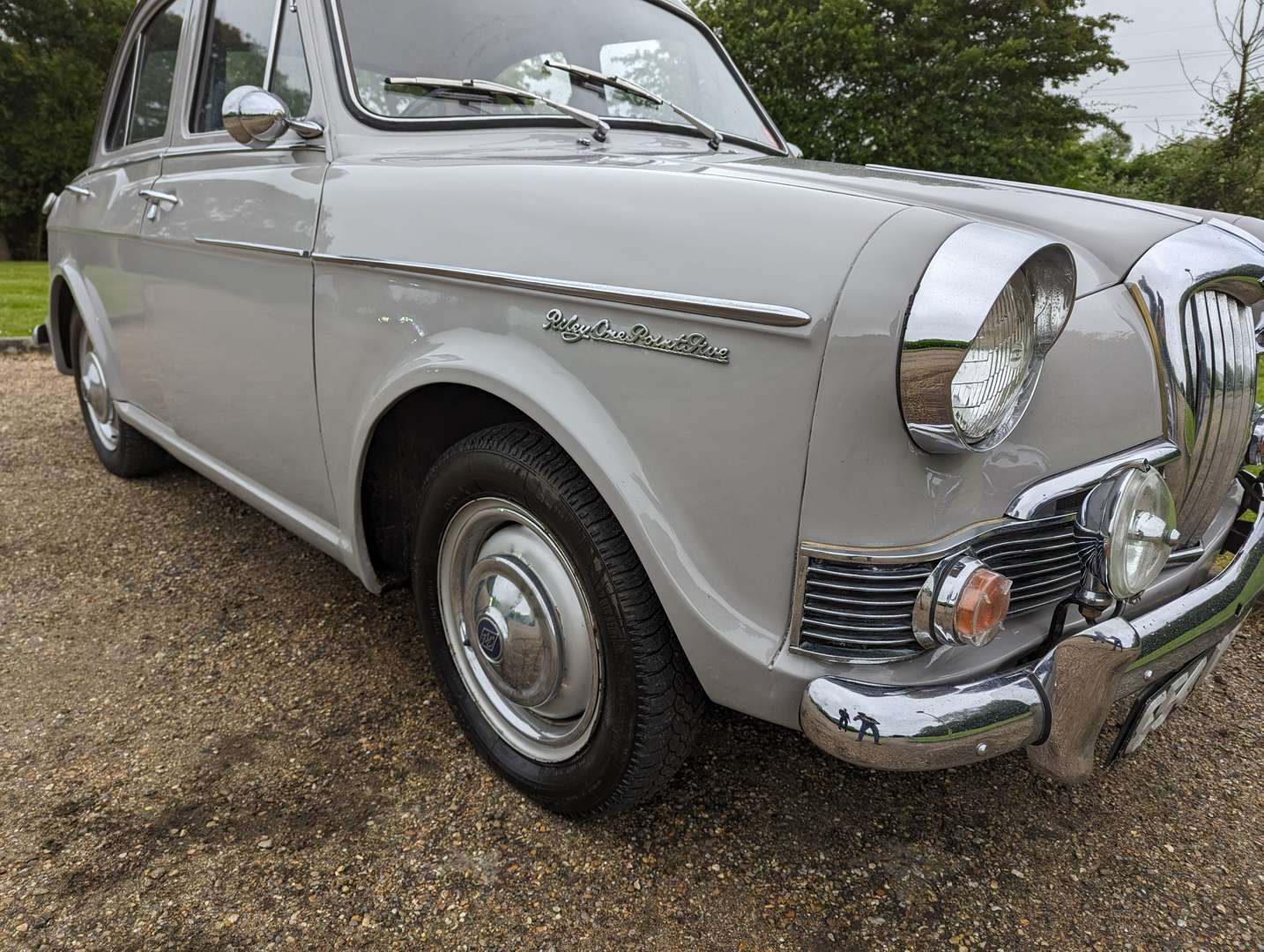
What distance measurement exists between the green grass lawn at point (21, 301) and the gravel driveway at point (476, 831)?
6450mm

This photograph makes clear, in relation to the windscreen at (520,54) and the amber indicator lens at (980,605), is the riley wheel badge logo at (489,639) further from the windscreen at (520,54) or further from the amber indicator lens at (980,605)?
the windscreen at (520,54)

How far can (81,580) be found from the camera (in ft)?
9.87

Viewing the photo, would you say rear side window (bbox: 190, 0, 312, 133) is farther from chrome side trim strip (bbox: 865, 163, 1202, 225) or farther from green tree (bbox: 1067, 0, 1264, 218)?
green tree (bbox: 1067, 0, 1264, 218)

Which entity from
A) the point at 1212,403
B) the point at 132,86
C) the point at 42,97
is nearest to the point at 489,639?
the point at 1212,403

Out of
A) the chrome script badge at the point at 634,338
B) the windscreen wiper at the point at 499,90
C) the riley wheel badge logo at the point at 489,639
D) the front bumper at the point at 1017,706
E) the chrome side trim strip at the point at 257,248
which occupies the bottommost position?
the riley wheel badge logo at the point at 489,639

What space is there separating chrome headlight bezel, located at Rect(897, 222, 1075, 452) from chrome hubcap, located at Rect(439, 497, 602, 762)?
2.46ft

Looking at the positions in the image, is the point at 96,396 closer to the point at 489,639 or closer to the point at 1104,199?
the point at 489,639

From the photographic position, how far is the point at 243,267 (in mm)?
2303

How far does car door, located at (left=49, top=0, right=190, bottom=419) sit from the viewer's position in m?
3.01

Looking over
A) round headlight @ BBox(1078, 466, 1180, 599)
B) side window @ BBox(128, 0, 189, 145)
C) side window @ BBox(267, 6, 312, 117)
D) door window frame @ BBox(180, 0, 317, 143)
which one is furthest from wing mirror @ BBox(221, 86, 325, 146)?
round headlight @ BBox(1078, 466, 1180, 599)

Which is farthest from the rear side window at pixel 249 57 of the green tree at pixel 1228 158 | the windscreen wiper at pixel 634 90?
the green tree at pixel 1228 158

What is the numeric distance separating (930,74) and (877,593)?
17.2 m

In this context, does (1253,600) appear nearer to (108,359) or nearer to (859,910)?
(859,910)

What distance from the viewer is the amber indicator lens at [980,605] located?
126 centimetres
